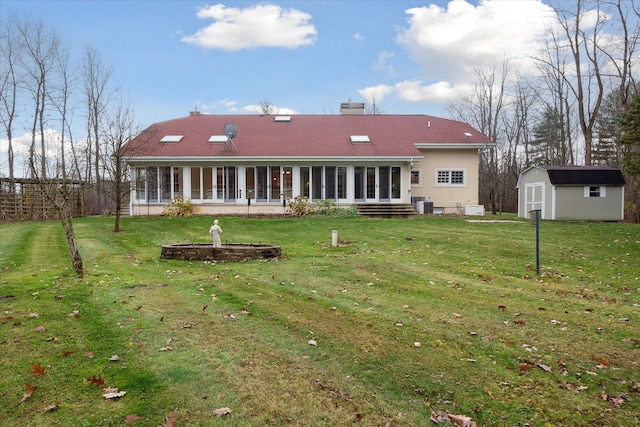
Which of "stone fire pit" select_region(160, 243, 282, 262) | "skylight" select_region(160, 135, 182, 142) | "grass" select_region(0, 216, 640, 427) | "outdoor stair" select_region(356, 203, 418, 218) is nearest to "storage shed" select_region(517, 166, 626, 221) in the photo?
"outdoor stair" select_region(356, 203, 418, 218)

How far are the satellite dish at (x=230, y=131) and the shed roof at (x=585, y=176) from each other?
16480 mm

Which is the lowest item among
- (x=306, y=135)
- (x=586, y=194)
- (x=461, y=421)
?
(x=461, y=421)

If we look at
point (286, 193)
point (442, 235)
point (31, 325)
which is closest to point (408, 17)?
point (286, 193)

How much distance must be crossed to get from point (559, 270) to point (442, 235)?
5065 millimetres

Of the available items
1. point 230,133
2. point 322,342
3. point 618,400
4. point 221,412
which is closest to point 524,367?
point 618,400

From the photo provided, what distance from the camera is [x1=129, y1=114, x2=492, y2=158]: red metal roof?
73.7ft

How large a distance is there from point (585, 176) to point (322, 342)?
19.3 meters

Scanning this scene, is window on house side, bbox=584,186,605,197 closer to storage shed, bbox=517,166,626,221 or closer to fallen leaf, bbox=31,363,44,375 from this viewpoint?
storage shed, bbox=517,166,626,221

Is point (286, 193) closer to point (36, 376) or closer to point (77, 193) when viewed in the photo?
point (77, 193)

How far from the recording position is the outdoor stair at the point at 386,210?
21359 mm

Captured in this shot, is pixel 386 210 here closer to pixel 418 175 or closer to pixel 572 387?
pixel 418 175

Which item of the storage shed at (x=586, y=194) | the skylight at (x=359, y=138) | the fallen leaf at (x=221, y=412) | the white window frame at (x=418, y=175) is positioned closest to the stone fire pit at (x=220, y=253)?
the fallen leaf at (x=221, y=412)

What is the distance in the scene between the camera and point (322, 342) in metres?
4.74

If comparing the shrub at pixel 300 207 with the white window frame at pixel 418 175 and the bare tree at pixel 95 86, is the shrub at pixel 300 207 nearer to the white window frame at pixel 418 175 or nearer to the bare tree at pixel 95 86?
the white window frame at pixel 418 175
